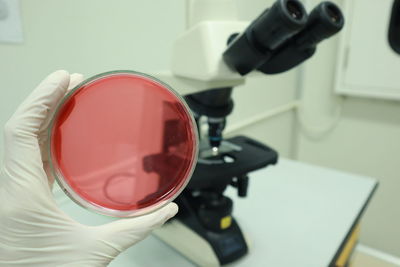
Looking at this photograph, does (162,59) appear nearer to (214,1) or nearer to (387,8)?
(214,1)

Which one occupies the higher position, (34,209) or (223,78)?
(223,78)

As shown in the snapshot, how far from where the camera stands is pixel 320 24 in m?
0.62

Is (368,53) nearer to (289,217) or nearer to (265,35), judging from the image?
(289,217)

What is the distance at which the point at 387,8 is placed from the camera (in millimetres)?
1756

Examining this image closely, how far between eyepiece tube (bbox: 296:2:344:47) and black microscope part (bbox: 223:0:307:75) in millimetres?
42

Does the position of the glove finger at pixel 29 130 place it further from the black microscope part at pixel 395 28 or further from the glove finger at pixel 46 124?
the black microscope part at pixel 395 28

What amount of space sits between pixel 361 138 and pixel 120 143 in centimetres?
198

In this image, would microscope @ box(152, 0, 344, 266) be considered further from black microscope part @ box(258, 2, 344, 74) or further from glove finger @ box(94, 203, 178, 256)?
glove finger @ box(94, 203, 178, 256)

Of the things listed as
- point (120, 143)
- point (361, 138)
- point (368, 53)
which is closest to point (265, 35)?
point (120, 143)

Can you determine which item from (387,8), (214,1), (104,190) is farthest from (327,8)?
(387,8)

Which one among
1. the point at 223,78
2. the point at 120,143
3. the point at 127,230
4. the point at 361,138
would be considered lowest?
the point at 361,138

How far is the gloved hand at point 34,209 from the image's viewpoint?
0.50 metres

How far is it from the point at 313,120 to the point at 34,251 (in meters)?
2.11

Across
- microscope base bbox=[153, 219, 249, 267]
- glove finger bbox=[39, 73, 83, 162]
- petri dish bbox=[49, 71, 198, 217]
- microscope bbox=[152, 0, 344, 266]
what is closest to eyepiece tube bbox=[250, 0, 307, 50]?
microscope bbox=[152, 0, 344, 266]
